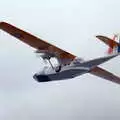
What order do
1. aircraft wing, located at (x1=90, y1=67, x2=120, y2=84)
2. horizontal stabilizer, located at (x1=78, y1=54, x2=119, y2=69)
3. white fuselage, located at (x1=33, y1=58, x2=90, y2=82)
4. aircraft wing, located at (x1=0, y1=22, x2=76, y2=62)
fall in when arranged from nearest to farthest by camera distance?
1. horizontal stabilizer, located at (x1=78, y1=54, x2=119, y2=69)
2. white fuselage, located at (x1=33, y1=58, x2=90, y2=82)
3. aircraft wing, located at (x1=0, y1=22, x2=76, y2=62)
4. aircraft wing, located at (x1=90, y1=67, x2=120, y2=84)

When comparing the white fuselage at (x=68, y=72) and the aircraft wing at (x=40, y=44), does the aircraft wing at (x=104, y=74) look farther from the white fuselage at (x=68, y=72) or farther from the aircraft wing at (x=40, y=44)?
the white fuselage at (x=68, y=72)

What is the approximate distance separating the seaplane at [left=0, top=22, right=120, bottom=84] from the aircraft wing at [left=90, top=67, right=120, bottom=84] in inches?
284

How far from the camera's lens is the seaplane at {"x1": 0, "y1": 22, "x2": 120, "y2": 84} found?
90562 millimetres

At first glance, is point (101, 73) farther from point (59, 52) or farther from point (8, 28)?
point (8, 28)

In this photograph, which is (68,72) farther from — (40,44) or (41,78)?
(40,44)

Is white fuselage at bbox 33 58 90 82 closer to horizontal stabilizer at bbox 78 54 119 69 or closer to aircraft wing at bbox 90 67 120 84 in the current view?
horizontal stabilizer at bbox 78 54 119 69

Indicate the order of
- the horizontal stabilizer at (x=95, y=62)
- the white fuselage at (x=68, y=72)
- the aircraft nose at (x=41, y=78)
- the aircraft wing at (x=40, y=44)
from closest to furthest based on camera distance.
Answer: the horizontal stabilizer at (x=95, y=62) → the white fuselage at (x=68, y=72) → the aircraft wing at (x=40, y=44) → the aircraft nose at (x=41, y=78)

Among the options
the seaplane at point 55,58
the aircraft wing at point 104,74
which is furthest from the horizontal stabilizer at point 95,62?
the aircraft wing at point 104,74

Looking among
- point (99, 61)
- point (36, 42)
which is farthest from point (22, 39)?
point (99, 61)

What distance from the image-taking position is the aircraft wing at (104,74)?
101 m

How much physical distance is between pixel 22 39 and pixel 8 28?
3.41 m

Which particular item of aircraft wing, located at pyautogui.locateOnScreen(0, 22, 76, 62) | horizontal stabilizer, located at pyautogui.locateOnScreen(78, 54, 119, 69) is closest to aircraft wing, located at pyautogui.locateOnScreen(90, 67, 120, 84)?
aircraft wing, located at pyautogui.locateOnScreen(0, 22, 76, 62)

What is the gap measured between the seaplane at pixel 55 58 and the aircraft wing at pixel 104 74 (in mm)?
7210

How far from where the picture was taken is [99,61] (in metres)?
88.8
